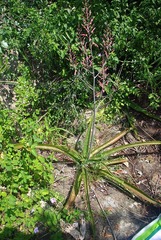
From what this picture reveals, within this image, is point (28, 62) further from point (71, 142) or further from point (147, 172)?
point (147, 172)

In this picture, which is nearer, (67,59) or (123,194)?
(123,194)

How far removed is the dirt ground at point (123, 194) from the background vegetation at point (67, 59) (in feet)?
0.77

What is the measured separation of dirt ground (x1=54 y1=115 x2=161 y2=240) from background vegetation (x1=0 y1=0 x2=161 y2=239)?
0.23 meters

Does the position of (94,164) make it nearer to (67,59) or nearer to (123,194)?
(123,194)

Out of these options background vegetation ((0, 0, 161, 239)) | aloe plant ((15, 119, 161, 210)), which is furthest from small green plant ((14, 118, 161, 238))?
background vegetation ((0, 0, 161, 239))

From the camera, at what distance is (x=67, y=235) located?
288 cm

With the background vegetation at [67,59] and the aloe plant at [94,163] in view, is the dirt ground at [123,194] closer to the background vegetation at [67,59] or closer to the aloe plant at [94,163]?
the aloe plant at [94,163]

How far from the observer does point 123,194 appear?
3301 millimetres

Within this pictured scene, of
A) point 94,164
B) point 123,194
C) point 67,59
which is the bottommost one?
point 123,194

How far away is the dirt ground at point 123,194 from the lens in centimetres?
304

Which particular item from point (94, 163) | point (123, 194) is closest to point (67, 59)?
point (94, 163)

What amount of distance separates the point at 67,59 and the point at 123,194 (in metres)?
1.38

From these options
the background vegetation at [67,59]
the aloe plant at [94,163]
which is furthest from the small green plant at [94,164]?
the background vegetation at [67,59]

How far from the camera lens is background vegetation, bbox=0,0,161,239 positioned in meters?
3.43
